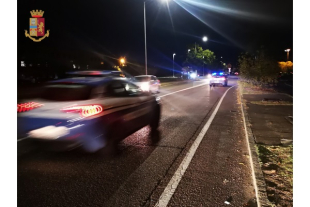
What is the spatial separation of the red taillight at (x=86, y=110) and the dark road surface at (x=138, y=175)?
0.86 meters

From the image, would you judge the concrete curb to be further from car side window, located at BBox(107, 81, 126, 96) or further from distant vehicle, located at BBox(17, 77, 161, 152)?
car side window, located at BBox(107, 81, 126, 96)

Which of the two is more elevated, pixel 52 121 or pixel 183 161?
pixel 52 121

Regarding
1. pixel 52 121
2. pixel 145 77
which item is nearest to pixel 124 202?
pixel 52 121

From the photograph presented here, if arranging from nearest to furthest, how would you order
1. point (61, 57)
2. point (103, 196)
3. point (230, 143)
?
point (103, 196) → point (230, 143) → point (61, 57)

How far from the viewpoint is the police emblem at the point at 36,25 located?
1022 inches

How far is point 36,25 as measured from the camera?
1097 inches

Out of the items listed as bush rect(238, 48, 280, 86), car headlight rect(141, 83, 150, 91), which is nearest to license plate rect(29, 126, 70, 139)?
car headlight rect(141, 83, 150, 91)

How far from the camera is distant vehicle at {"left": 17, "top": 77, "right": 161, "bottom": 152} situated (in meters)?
4.75

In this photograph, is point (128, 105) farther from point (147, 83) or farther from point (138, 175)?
point (147, 83)

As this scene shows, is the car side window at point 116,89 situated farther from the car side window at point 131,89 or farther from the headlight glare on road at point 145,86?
the headlight glare on road at point 145,86

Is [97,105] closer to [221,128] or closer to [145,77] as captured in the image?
[221,128]

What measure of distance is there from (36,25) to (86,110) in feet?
89.1

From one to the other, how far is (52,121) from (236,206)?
11.3 feet

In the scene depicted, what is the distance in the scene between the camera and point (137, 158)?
4988 millimetres
